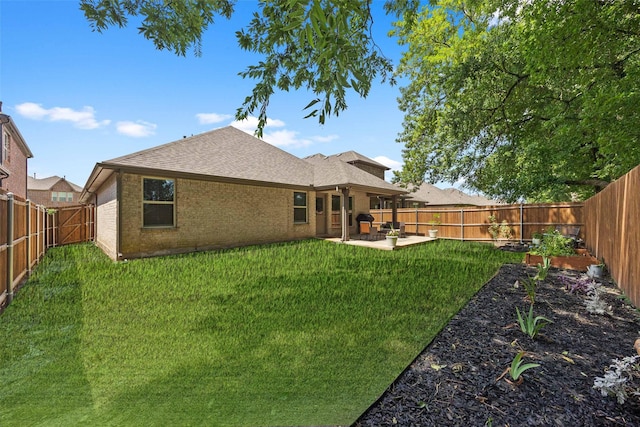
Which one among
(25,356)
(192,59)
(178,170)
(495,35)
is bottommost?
(25,356)

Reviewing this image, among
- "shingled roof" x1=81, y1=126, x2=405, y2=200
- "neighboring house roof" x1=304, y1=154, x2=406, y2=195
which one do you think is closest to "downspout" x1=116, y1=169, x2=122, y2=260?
"shingled roof" x1=81, y1=126, x2=405, y2=200

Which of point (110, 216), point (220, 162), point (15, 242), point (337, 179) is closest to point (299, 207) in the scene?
point (337, 179)

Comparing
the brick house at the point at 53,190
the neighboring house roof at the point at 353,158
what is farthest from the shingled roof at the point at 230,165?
the brick house at the point at 53,190

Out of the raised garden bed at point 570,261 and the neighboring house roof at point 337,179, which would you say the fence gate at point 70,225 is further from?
the raised garden bed at point 570,261

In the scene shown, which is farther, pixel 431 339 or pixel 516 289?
pixel 516 289

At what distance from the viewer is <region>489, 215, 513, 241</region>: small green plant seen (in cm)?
1366

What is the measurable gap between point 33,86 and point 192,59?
4.19 metres

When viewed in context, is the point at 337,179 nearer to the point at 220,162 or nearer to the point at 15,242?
the point at 220,162

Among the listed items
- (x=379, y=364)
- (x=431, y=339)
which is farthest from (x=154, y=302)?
(x=431, y=339)

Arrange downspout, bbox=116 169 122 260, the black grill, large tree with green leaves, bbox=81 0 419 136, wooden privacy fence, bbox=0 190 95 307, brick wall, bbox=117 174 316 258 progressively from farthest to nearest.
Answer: the black grill
brick wall, bbox=117 174 316 258
downspout, bbox=116 169 122 260
wooden privacy fence, bbox=0 190 95 307
large tree with green leaves, bbox=81 0 419 136

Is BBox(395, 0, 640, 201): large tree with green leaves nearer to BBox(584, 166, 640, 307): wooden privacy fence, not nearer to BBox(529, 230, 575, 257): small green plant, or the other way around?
BBox(529, 230, 575, 257): small green plant

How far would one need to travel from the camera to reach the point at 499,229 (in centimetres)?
1397

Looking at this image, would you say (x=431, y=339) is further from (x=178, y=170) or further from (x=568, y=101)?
(x=568, y=101)

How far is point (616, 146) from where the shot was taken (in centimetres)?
857
